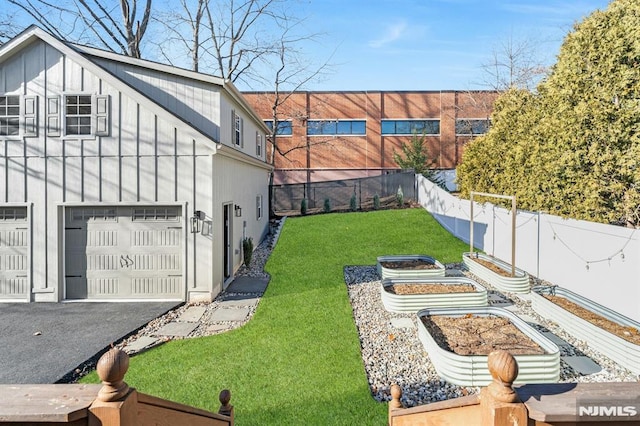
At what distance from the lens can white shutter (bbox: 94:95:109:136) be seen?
9.67m

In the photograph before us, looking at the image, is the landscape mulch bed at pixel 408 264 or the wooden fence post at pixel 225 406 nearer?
the wooden fence post at pixel 225 406

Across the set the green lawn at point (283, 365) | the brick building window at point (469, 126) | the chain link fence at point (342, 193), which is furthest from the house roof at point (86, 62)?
the brick building window at point (469, 126)

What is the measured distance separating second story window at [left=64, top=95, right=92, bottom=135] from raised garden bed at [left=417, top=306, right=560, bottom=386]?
30.9ft

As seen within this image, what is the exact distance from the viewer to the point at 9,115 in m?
9.84

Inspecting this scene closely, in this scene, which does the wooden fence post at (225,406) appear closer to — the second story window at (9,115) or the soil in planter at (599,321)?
the soil in planter at (599,321)

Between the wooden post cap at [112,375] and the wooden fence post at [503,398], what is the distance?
1581mm

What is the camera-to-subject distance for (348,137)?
98.8ft

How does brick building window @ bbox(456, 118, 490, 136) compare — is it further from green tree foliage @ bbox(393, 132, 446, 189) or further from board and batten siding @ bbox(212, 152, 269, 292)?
board and batten siding @ bbox(212, 152, 269, 292)

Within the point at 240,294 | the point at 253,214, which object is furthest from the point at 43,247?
the point at 253,214

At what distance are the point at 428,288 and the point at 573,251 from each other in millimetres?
3759

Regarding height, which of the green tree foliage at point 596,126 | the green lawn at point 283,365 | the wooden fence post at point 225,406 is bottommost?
the green lawn at point 283,365

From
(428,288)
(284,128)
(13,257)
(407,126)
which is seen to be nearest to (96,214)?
(13,257)

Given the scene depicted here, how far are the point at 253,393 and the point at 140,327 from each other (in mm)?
4034

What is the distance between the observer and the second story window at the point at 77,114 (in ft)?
32.1
